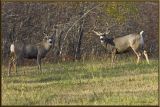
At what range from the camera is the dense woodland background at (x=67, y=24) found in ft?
76.8

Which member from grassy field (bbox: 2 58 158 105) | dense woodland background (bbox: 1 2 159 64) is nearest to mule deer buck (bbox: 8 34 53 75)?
grassy field (bbox: 2 58 158 105)

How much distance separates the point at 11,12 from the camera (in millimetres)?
23656

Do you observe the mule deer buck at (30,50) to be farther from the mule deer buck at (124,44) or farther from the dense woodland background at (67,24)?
the dense woodland background at (67,24)

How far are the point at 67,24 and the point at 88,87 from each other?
12.5 m

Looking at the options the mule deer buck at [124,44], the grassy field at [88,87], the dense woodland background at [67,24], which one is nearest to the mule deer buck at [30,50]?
the mule deer buck at [124,44]

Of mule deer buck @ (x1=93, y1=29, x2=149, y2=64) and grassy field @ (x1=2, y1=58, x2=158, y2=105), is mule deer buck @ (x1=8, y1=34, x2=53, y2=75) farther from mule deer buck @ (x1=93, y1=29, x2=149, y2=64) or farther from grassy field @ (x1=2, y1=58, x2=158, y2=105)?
grassy field @ (x1=2, y1=58, x2=158, y2=105)

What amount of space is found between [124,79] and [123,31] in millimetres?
12720

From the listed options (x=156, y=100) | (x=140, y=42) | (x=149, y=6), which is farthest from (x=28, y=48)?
(x=149, y=6)

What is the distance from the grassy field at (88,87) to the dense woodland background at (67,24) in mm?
8592

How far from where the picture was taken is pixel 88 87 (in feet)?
36.9

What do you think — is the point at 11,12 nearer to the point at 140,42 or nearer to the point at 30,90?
the point at 140,42

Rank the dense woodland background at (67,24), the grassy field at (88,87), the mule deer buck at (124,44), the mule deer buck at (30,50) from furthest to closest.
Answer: the dense woodland background at (67,24) < the mule deer buck at (124,44) < the mule deer buck at (30,50) < the grassy field at (88,87)

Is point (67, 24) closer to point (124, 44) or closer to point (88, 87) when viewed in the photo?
point (124, 44)

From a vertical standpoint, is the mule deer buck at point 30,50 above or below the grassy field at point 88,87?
below
